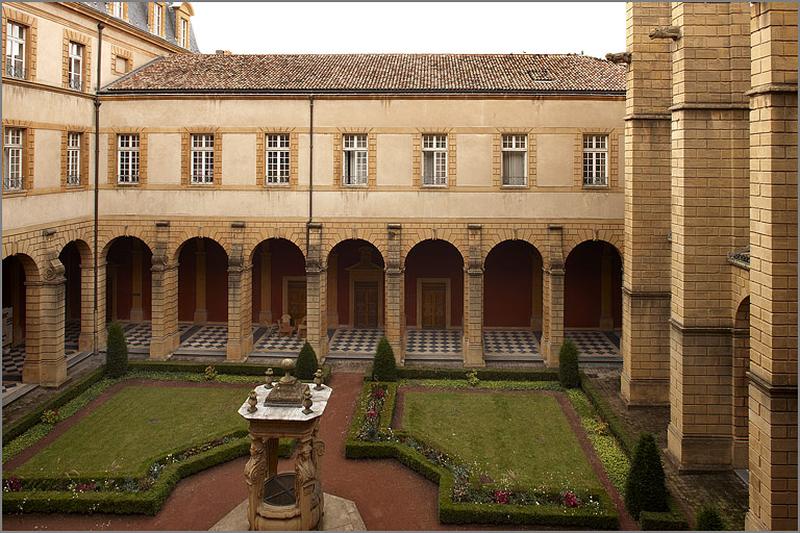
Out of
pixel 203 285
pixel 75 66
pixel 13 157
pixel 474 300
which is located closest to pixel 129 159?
pixel 75 66

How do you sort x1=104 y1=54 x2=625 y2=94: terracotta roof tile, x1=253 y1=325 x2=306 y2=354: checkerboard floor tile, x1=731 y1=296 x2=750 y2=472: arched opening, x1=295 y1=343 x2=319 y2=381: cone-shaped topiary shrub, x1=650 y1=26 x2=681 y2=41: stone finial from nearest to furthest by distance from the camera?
x1=731 y1=296 x2=750 y2=472: arched opening < x1=650 y1=26 x2=681 y2=41: stone finial < x1=295 y1=343 x2=319 y2=381: cone-shaped topiary shrub < x1=104 y1=54 x2=625 y2=94: terracotta roof tile < x1=253 y1=325 x2=306 y2=354: checkerboard floor tile

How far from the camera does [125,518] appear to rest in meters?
17.0

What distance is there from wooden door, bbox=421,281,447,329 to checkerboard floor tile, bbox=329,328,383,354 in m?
2.59

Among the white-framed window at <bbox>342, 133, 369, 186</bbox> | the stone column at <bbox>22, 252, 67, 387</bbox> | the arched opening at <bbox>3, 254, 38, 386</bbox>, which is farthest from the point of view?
the white-framed window at <bbox>342, 133, 369, 186</bbox>

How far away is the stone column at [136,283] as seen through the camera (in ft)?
120

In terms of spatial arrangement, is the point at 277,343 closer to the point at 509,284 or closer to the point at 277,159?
the point at 277,159

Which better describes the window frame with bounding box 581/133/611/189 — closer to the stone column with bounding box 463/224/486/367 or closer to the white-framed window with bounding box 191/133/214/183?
the stone column with bounding box 463/224/486/367

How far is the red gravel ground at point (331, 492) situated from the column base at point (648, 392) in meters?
8.79

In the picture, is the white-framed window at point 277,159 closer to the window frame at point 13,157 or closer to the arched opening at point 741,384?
the window frame at point 13,157

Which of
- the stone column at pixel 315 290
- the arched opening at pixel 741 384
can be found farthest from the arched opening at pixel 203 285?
the arched opening at pixel 741 384

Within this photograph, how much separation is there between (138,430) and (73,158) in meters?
13.4

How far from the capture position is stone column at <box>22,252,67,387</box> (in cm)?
2620

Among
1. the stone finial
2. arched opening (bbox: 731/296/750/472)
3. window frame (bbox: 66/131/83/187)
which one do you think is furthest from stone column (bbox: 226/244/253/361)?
arched opening (bbox: 731/296/750/472)

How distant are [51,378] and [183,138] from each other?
1152 centimetres
